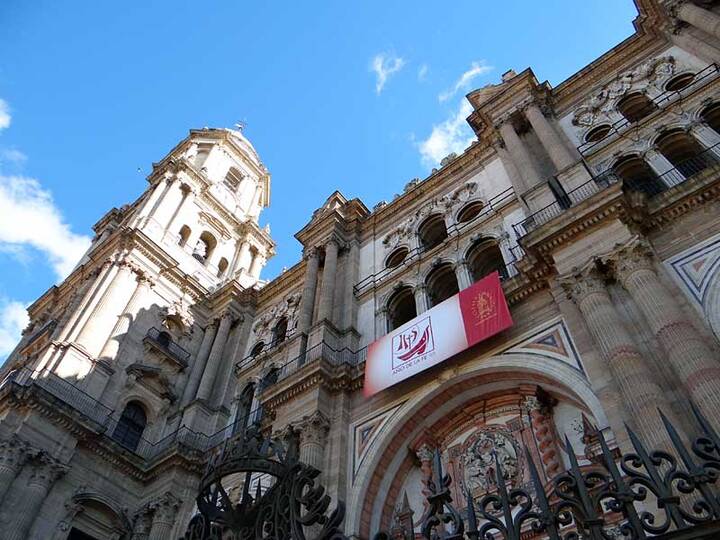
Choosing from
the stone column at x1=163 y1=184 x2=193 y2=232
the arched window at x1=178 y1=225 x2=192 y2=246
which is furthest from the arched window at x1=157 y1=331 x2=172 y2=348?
the arched window at x1=178 y1=225 x2=192 y2=246

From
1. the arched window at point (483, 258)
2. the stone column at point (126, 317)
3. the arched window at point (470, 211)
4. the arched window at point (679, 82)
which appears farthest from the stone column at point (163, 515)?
the arched window at point (679, 82)

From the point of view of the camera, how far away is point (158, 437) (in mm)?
20562

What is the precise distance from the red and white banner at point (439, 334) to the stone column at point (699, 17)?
9.38 m

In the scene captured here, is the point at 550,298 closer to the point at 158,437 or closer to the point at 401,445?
the point at 401,445

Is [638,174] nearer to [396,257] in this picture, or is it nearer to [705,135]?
[705,135]

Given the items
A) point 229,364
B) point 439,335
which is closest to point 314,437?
point 439,335

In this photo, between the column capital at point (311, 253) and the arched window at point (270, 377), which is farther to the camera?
the column capital at point (311, 253)

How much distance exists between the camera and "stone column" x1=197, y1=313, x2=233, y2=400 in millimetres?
21109

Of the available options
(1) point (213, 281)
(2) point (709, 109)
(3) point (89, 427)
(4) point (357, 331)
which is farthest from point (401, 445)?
(1) point (213, 281)

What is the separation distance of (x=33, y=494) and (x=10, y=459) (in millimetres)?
1122

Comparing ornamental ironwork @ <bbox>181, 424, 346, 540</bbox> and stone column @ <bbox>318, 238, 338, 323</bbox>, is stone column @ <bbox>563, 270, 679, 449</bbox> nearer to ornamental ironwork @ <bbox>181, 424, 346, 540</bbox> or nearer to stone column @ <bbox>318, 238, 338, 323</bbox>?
ornamental ironwork @ <bbox>181, 424, 346, 540</bbox>

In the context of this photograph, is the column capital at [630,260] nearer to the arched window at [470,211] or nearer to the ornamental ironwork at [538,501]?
the ornamental ironwork at [538,501]

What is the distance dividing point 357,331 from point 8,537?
10439mm

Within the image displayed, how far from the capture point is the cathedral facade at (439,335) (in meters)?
11.3
